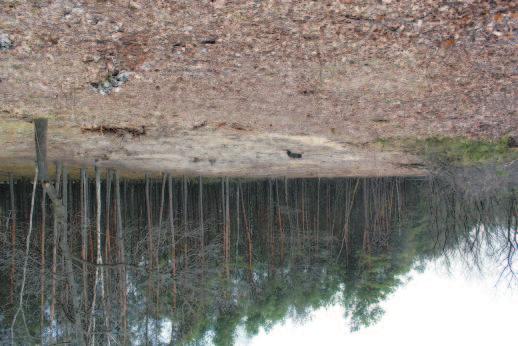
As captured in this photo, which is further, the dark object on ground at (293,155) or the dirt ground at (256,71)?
the dark object on ground at (293,155)

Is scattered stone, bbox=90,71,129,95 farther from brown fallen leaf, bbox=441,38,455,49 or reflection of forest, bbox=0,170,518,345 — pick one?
reflection of forest, bbox=0,170,518,345

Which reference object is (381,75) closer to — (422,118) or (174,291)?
(422,118)

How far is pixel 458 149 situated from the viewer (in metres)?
3.94

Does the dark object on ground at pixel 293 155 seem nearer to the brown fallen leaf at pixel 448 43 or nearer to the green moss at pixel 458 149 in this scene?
the green moss at pixel 458 149

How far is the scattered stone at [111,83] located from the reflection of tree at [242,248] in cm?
338

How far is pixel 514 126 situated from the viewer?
3498mm

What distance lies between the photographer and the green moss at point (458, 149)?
3.78m

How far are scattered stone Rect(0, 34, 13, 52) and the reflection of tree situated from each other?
3861 mm

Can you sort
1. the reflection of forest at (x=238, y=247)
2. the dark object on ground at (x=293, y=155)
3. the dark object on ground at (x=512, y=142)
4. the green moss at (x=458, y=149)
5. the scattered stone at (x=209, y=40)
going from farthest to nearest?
the reflection of forest at (x=238, y=247), the dark object on ground at (x=293, y=155), the green moss at (x=458, y=149), the dark object on ground at (x=512, y=142), the scattered stone at (x=209, y=40)

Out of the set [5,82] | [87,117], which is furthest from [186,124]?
[5,82]

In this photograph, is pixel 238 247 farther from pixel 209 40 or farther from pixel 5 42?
pixel 5 42

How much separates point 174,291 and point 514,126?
4358mm

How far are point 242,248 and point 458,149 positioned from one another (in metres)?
4.21

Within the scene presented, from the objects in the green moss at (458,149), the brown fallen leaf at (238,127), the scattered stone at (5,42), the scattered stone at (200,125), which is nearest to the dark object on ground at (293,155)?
the green moss at (458,149)
